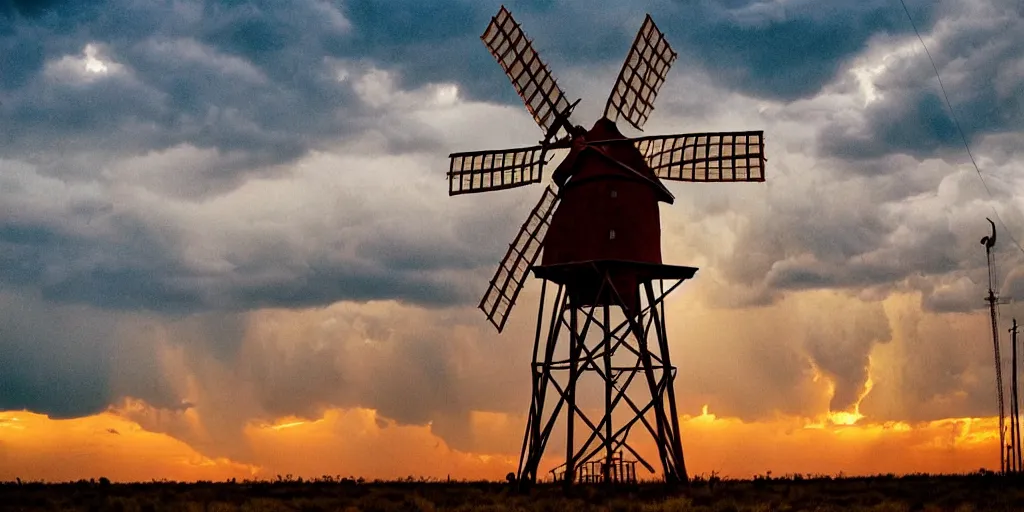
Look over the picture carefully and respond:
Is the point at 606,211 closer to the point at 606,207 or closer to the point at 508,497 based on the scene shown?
the point at 606,207

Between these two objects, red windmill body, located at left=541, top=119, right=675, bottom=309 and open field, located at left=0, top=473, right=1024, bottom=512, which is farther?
red windmill body, located at left=541, top=119, right=675, bottom=309

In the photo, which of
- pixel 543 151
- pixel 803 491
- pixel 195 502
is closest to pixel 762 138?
pixel 543 151

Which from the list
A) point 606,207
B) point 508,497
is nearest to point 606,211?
point 606,207

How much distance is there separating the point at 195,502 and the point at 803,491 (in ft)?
69.4

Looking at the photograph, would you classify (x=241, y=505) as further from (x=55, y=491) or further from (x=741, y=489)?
(x=741, y=489)

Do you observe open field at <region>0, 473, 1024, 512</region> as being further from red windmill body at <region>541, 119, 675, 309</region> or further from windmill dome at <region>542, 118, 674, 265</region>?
windmill dome at <region>542, 118, 674, 265</region>

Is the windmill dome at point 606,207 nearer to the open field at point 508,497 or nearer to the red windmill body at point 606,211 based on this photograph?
the red windmill body at point 606,211

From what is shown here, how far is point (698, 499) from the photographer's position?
35500mm

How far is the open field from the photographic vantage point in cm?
3328

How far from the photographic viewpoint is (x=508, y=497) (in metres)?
36.2

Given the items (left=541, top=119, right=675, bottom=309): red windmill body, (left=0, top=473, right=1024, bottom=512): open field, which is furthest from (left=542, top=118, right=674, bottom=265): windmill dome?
(left=0, top=473, right=1024, bottom=512): open field

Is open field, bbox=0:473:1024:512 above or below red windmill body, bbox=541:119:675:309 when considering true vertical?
below

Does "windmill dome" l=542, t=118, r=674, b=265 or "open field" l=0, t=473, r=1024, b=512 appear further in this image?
"windmill dome" l=542, t=118, r=674, b=265

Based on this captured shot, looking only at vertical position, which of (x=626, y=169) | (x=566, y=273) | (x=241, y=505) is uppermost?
(x=626, y=169)
